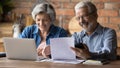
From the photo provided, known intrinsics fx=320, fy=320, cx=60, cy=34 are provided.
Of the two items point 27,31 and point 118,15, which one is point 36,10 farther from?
point 118,15

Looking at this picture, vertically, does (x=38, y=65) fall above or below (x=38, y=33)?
below

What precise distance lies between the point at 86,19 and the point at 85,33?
156 millimetres

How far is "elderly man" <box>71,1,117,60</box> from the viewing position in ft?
8.41

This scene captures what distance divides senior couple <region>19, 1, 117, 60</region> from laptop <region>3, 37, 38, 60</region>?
171 millimetres

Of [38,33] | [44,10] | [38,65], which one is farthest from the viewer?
[38,33]

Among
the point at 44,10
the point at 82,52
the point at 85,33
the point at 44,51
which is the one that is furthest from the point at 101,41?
the point at 44,10

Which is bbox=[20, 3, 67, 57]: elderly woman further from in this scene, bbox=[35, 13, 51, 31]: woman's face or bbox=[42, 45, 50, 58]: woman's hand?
bbox=[42, 45, 50, 58]: woman's hand

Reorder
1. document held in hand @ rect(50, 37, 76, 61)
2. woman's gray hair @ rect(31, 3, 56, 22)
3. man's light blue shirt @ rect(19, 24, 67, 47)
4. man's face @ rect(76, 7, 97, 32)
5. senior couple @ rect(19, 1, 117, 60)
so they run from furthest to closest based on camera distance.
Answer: man's light blue shirt @ rect(19, 24, 67, 47)
woman's gray hair @ rect(31, 3, 56, 22)
man's face @ rect(76, 7, 97, 32)
senior couple @ rect(19, 1, 117, 60)
document held in hand @ rect(50, 37, 76, 61)

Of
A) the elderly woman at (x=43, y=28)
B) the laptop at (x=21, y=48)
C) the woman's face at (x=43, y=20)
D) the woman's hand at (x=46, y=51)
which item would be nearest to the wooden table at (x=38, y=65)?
the laptop at (x=21, y=48)

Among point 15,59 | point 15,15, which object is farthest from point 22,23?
point 15,59

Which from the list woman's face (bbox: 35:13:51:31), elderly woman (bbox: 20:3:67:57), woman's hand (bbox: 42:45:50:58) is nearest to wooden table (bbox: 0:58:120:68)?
A: woman's hand (bbox: 42:45:50:58)

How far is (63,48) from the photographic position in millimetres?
2379

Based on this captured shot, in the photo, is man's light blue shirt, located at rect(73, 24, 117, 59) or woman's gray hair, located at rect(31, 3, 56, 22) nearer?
man's light blue shirt, located at rect(73, 24, 117, 59)

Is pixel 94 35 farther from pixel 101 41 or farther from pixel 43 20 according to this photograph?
pixel 43 20
